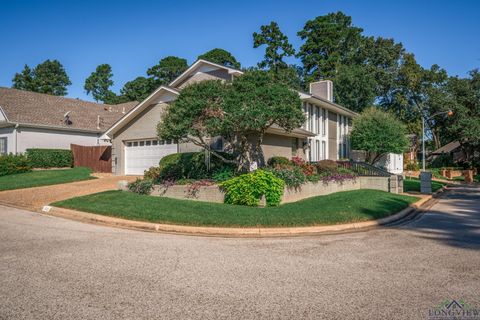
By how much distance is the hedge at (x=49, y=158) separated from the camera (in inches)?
985

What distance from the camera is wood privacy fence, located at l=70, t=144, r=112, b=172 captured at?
2438cm

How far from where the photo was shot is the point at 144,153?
21.4 meters

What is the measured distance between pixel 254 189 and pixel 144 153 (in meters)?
11.0

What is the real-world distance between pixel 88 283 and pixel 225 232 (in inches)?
176

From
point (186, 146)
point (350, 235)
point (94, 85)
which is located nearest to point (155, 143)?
point (186, 146)

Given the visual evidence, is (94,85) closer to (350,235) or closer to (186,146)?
(186,146)

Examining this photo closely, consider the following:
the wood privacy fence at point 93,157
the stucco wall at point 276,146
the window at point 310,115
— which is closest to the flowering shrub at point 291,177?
the stucco wall at point 276,146

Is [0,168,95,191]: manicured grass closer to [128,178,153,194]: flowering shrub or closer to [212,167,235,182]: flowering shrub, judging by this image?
[128,178,153,194]: flowering shrub

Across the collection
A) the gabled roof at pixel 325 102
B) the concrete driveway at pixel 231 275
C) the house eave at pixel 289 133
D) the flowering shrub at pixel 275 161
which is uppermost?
the gabled roof at pixel 325 102

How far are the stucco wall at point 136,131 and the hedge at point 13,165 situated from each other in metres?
6.06

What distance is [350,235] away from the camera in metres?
8.95

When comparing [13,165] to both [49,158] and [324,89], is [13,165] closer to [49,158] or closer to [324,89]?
[49,158]

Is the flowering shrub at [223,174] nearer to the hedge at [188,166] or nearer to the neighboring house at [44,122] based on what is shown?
the hedge at [188,166]

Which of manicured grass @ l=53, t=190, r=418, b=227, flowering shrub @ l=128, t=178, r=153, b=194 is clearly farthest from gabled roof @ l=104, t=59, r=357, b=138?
manicured grass @ l=53, t=190, r=418, b=227
